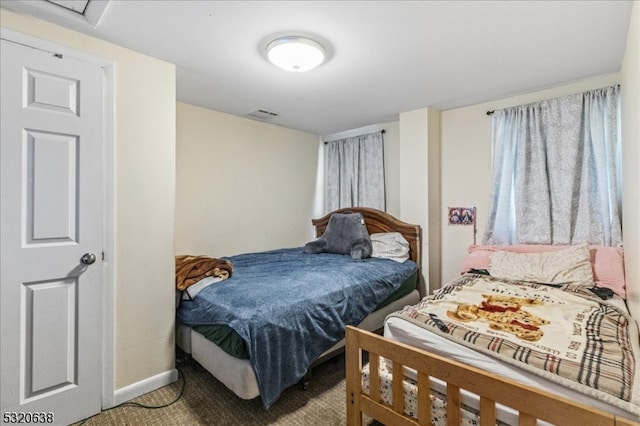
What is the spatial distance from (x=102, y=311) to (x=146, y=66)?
64.1 inches

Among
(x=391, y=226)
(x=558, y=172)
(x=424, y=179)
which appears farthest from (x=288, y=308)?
(x=558, y=172)

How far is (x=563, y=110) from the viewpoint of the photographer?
102 inches

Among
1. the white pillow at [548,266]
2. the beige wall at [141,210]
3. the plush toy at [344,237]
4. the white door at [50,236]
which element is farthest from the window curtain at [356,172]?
the white door at [50,236]

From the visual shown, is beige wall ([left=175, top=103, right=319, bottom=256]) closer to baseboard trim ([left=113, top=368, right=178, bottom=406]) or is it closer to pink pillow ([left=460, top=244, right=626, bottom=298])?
baseboard trim ([left=113, top=368, right=178, bottom=406])

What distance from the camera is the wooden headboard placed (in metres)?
3.24

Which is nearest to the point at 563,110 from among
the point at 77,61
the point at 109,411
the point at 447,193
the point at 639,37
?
the point at 447,193

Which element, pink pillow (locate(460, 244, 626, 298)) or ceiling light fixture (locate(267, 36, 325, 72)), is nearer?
ceiling light fixture (locate(267, 36, 325, 72))

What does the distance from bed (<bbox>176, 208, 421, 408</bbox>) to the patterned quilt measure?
54 centimetres

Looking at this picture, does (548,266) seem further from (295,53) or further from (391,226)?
(295,53)

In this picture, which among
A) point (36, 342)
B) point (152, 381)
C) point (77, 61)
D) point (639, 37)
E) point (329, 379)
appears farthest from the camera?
point (329, 379)

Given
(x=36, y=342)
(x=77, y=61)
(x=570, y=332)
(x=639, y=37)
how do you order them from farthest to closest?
(x=77, y=61), (x=36, y=342), (x=570, y=332), (x=639, y=37)

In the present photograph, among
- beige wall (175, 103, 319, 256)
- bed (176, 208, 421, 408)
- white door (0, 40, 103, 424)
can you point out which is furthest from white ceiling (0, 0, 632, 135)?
bed (176, 208, 421, 408)

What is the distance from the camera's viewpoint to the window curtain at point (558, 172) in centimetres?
236

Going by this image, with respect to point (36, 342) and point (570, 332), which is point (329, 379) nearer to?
point (570, 332)
